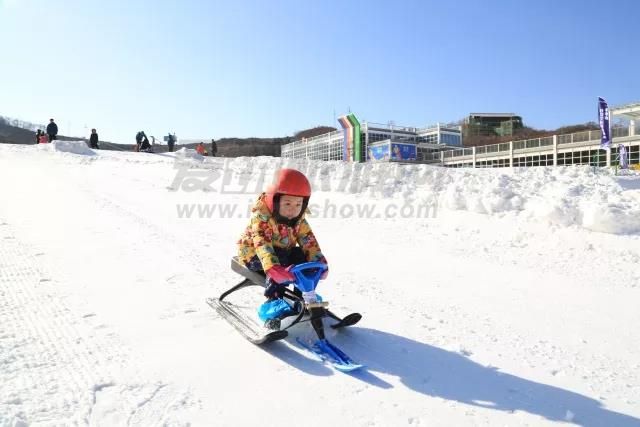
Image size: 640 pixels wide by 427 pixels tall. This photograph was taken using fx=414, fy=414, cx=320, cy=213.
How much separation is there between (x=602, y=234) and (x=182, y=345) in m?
7.23

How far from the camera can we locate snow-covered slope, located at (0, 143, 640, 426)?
8.46 feet

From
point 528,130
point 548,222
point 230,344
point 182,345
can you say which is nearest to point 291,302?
point 230,344

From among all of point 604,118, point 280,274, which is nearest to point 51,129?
point 280,274

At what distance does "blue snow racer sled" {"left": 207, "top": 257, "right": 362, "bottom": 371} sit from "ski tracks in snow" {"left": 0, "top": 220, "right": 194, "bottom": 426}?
902 millimetres

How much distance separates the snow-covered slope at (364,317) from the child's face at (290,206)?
1.05 metres

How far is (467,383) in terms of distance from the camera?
2.94m

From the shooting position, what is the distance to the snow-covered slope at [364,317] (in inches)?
102

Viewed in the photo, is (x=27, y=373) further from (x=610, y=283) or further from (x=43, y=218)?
(x=610, y=283)

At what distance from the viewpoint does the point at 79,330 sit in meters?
3.39

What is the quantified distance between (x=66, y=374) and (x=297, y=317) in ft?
5.65

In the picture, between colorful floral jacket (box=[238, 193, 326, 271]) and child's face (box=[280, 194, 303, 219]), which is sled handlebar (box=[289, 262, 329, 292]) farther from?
child's face (box=[280, 194, 303, 219])

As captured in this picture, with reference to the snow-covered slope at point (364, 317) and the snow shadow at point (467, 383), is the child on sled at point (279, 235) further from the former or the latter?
the snow shadow at point (467, 383)

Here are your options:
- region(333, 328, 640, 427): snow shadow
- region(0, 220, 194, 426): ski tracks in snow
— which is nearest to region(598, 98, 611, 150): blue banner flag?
region(333, 328, 640, 427): snow shadow

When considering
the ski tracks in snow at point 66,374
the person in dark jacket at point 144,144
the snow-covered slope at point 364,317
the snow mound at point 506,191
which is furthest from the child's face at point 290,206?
the person in dark jacket at point 144,144
